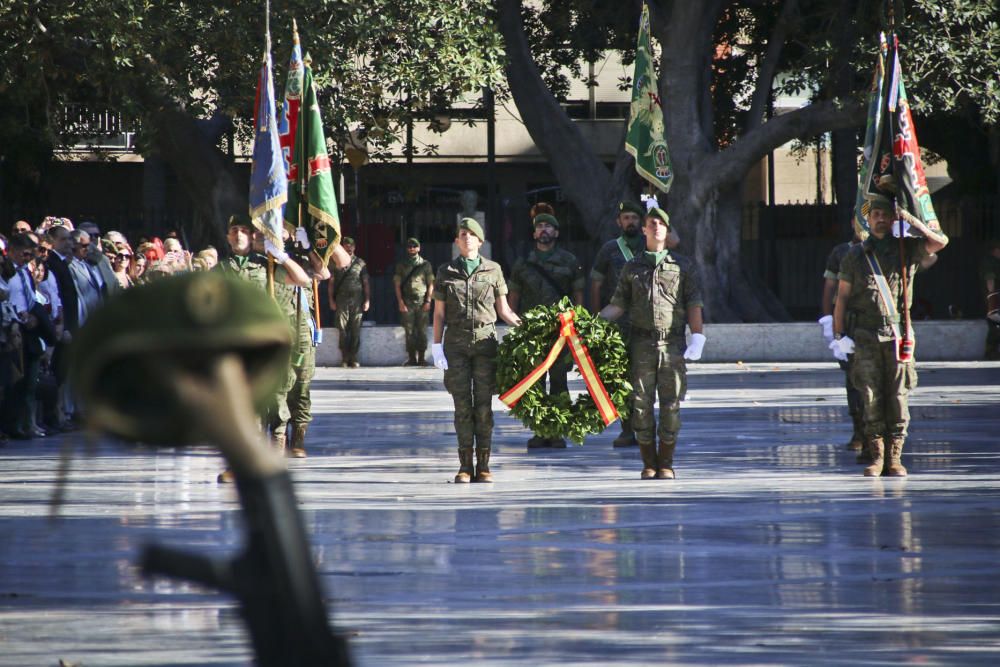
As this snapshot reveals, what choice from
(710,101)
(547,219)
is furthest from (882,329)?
(710,101)

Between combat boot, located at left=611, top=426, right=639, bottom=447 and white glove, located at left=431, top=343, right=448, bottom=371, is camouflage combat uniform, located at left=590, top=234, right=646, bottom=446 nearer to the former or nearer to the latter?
combat boot, located at left=611, top=426, right=639, bottom=447

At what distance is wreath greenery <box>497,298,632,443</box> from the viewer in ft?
40.7

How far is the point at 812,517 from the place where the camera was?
9.83 meters

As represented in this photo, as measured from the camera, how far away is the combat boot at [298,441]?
1373 cm

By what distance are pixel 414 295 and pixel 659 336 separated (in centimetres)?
1545

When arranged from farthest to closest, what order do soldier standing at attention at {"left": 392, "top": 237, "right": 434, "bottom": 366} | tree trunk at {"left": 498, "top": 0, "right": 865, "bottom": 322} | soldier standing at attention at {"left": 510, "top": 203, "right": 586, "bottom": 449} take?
1. soldier standing at attention at {"left": 392, "top": 237, "right": 434, "bottom": 366}
2. tree trunk at {"left": 498, "top": 0, "right": 865, "bottom": 322}
3. soldier standing at attention at {"left": 510, "top": 203, "right": 586, "bottom": 449}

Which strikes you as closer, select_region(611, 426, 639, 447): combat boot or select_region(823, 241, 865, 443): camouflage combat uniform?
select_region(823, 241, 865, 443): camouflage combat uniform

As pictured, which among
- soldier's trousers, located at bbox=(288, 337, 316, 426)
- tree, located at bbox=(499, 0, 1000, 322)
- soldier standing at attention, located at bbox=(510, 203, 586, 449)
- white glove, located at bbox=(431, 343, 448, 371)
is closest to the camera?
white glove, located at bbox=(431, 343, 448, 371)

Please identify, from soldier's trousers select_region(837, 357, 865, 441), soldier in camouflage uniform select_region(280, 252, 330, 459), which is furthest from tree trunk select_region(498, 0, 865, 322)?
soldier in camouflage uniform select_region(280, 252, 330, 459)

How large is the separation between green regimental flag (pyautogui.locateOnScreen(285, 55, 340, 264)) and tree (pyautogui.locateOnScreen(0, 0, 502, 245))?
356 inches

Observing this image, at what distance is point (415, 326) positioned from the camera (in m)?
27.5

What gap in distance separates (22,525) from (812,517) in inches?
188

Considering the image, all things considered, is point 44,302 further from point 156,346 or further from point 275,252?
point 156,346

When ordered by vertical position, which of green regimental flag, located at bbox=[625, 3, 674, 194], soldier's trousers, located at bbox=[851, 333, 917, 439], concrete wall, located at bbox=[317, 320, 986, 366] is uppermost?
green regimental flag, located at bbox=[625, 3, 674, 194]
